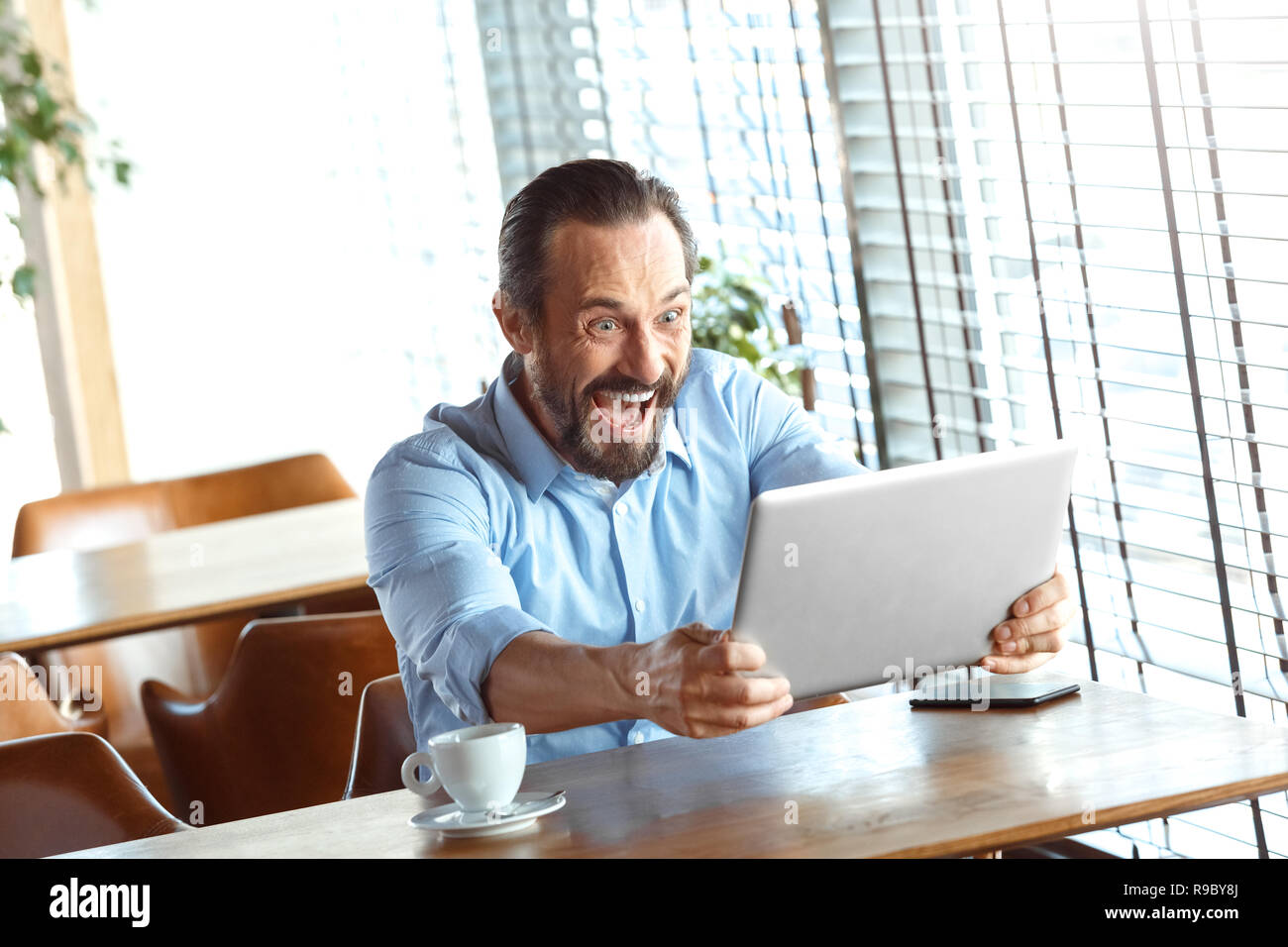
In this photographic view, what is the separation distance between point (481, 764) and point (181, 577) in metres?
1.68

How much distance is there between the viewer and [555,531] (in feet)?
6.39

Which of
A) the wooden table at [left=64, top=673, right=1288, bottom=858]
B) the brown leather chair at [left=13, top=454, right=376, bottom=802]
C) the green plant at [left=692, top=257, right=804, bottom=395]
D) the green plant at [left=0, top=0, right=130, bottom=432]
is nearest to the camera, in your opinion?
the wooden table at [left=64, top=673, right=1288, bottom=858]

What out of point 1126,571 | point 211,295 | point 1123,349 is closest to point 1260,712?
point 1126,571

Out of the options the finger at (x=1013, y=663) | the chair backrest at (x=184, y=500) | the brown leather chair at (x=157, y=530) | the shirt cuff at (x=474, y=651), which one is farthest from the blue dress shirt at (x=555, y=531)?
the chair backrest at (x=184, y=500)

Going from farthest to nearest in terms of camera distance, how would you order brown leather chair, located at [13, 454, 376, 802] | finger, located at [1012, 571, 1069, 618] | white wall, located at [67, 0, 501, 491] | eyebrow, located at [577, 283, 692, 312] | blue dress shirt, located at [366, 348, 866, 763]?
white wall, located at [67, 0, 501, 491]
brown leather chair, located at [13, 454, 376, 802]
eyebrow, located at [577, 283, 692, 312]
blue dress shirt, located at [366, 348, 866, 763]
finger, located at [1012, 571, 1069, 618]

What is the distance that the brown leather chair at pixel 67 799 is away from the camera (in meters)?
1.95

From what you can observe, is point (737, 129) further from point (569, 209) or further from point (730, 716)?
point (730, 716)

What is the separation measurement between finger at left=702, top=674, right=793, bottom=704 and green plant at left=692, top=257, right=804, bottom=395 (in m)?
1.79

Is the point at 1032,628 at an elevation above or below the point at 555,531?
below

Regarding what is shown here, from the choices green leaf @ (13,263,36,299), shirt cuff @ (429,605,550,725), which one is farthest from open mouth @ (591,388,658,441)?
green leaf @ (13,263,36,299)

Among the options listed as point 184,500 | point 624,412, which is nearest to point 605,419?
point 624,412

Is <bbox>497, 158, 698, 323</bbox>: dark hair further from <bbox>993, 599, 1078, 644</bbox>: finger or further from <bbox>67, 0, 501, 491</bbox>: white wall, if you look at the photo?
<bbox>67, 0, 501, 491</bbox>: white wall

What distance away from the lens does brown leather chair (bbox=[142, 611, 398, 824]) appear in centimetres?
253
